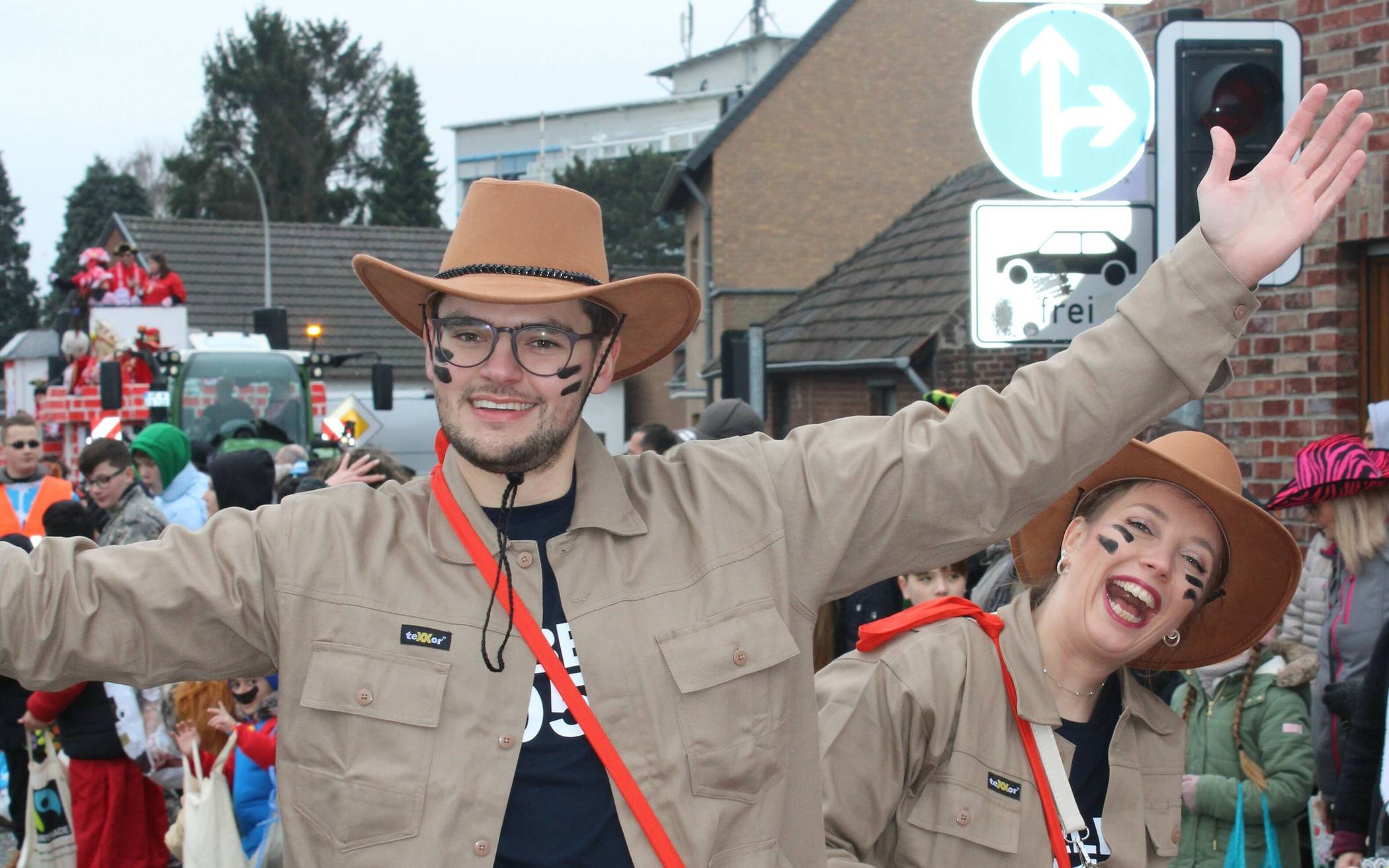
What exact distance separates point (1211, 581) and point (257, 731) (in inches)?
136

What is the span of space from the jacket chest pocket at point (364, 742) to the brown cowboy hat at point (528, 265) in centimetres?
65

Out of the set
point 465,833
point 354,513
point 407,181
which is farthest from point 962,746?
point 407,181

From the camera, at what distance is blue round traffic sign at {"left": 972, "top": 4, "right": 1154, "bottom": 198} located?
5.41 m

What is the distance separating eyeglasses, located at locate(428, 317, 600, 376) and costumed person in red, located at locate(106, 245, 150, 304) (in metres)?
19.3

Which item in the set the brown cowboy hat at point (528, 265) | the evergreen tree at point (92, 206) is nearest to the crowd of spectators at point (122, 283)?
the brown cowboy hat at point (528, 265)

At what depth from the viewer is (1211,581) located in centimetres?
295

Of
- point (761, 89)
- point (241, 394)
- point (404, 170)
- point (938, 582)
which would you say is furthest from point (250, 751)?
point (404, 170)

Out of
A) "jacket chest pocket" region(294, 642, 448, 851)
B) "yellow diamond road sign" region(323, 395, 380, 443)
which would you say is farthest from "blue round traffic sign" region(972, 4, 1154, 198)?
"yellow diamond road sign" region(323, 395, 380, 443)

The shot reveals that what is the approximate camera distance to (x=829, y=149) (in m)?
27.2

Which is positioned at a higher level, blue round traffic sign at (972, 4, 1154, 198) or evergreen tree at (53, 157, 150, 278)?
evergreen tree at (53, 157, 150, 278)

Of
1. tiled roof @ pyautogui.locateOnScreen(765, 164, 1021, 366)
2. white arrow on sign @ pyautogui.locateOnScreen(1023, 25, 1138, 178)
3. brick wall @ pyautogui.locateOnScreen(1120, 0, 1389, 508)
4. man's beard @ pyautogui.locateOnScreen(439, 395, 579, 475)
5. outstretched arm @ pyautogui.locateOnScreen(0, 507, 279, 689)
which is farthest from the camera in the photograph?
tiled roof @ pyautogui.locateOnScreen(765, 164, 1021, 366)

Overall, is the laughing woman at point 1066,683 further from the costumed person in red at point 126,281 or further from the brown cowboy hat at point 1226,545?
the costumed person in red at point 126,281

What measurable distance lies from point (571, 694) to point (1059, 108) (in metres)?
4.04

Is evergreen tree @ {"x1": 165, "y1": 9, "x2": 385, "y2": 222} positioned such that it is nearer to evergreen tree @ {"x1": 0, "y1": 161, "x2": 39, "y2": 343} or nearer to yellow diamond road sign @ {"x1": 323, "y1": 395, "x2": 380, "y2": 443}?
evergreen tree @ {"x1": 0, "y1": 161, "x2": 39, "y2": 343}
